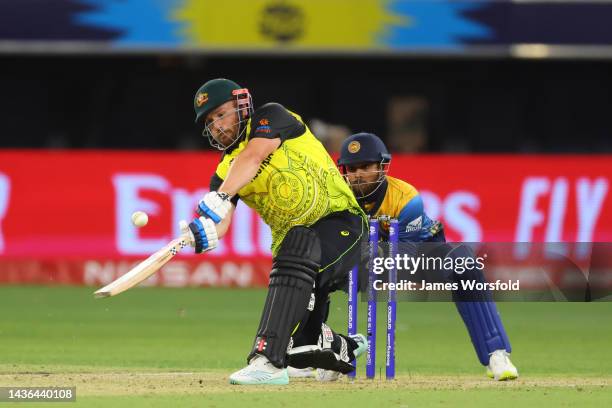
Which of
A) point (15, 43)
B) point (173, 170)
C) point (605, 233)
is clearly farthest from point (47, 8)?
point (605, 233)

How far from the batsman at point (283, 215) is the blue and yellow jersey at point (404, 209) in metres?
0.73

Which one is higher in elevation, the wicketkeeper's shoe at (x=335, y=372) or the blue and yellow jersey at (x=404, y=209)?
the blue and yellow jersey at (x=404, y=209)

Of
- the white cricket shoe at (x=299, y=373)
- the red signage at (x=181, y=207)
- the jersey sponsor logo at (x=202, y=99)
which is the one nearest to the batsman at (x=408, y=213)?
the white cricket shoe at (x=299, y=373)

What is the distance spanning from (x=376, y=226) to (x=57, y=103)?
15099 mm

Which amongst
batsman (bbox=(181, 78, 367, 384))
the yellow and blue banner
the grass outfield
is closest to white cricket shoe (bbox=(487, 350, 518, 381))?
the grass outfield

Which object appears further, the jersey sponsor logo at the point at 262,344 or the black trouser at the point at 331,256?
the black trouser at the point at 331,256

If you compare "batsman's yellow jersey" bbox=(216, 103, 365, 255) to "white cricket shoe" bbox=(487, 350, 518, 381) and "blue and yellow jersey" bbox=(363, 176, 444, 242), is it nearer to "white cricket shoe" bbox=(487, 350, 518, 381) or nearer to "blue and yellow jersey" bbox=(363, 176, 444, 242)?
"blue and yellow jersey" bbox=(363, 176, 444, 242)

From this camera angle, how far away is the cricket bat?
799 centimetres

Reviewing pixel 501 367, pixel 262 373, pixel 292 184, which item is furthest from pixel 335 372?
pixel 292 184

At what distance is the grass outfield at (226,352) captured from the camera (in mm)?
8438

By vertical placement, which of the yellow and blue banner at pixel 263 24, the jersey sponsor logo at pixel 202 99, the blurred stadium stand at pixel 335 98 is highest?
A: the yellow and blue banner at pixel 263 24

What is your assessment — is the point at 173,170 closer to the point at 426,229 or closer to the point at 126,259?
the point at 126,259

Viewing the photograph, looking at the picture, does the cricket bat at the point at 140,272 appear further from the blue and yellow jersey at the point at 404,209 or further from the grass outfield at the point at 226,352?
the blue and yellow jersey at the point at 404,209

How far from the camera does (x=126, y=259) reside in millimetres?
16375
